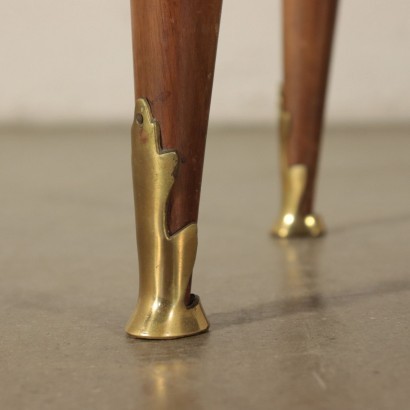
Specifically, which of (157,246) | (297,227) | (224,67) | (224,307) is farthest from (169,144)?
(224,67)

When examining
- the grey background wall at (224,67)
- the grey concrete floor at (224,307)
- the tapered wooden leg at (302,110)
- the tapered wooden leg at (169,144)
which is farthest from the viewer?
the grey background wall at (224,67)

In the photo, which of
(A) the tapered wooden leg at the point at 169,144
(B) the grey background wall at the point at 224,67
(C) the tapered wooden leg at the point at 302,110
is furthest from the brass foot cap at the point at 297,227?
(B) the grey background wall at the point at 224,67

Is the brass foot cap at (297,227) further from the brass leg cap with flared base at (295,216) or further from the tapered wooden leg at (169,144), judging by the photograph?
the tapered wooden leg at (169,144)

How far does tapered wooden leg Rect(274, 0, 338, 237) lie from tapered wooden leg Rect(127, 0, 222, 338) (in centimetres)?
51

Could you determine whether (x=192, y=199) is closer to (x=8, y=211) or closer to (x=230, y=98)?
(x=8, y=211)

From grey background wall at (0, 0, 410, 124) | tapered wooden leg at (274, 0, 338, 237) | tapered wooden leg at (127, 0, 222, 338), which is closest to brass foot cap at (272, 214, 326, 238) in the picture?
tapered wooden leg at (274, 0, 338, 237)

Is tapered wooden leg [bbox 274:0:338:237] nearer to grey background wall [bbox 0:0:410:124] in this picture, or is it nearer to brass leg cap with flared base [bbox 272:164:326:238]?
brass leg cap with flared base [bbox 272:164:326:238]

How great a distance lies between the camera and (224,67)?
11.3 ft

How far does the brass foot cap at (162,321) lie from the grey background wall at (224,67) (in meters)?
2.70

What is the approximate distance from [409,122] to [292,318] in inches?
107

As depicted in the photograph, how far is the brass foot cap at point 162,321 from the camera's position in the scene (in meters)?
0.75

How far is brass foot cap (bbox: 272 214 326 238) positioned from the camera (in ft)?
4.12

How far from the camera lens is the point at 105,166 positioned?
2.24 metres

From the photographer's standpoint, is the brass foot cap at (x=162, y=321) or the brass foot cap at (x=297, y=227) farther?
the brass foot cap at (x=297, y=227)
